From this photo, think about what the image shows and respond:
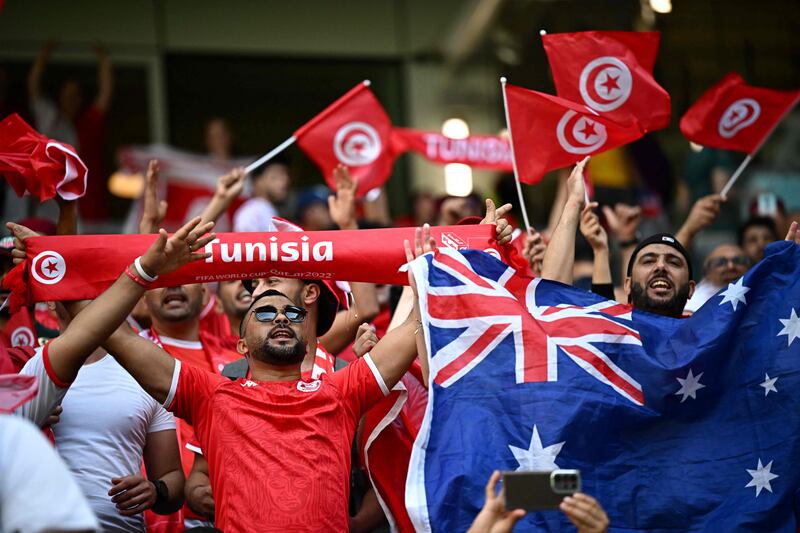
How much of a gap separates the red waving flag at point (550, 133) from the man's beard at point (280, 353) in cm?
179

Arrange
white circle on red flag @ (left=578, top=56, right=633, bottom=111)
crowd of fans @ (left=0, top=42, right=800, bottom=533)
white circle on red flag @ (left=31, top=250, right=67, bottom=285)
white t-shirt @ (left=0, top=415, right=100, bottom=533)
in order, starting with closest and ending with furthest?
1. white t-shirt @ (left=0, top=415, right=100, bottom=533)
2. crowd of fans @ (left=0, top=42, right=800, bottom=533)
3. white circle on red flag @ (left=31, top=250, right=67, bottom=285)
4. white circle on red flag @ (left=578, top=56, right=633, bottom=111)

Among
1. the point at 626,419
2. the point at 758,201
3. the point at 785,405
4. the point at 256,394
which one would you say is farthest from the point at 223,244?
the point at 758,201

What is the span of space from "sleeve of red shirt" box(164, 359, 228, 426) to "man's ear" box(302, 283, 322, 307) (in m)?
0.88

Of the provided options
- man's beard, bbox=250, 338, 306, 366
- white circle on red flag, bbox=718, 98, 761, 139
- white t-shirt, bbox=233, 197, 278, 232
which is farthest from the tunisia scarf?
white t-shirt, bbox=233, 197, 278, 232

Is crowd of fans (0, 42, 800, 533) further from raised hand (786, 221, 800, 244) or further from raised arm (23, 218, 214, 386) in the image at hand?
raised hand (786, 221, 800, 244)

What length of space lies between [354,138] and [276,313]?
2806 mm

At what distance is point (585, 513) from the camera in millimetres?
4168

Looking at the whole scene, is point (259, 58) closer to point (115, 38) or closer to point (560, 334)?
point (115, 38)

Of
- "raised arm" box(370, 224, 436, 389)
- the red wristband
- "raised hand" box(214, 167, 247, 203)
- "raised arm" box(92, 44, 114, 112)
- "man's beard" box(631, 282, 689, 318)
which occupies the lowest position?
"raised arm" box(370, 224, 436, 389)

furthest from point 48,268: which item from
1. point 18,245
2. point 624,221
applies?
point 624,221

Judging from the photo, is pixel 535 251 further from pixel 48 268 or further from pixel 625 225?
pixel 48 268

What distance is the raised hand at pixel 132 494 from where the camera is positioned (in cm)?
507

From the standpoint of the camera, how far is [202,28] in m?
12.0

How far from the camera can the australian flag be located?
495 centimetres
